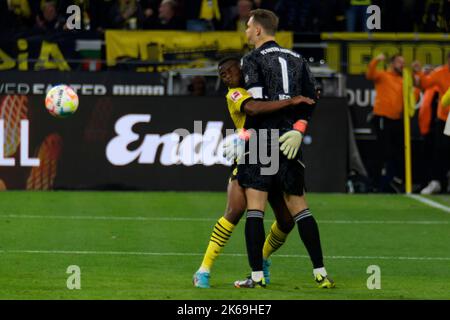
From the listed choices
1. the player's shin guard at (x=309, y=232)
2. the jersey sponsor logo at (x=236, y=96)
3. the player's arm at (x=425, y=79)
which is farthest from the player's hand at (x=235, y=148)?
the player's arm at (x=425, y=79)

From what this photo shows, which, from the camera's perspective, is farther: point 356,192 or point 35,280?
point 356,192

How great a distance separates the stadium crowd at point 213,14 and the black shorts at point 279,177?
1378 centimetres

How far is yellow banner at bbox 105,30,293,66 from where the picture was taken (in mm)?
23516

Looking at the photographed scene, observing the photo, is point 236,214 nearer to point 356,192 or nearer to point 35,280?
point 35,280

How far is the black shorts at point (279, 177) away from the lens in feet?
34.3

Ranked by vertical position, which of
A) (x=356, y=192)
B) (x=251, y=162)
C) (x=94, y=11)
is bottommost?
(x=356, y=192)

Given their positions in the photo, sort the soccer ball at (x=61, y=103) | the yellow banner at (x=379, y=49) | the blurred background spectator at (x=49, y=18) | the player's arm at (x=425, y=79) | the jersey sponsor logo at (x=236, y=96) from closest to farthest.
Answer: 1. the jersey sponsor logo at (x=236, y=96)
2. the soccer ball at (x=61, y=103)
3. the player's arm at (x=425, y=79)
4. the yellow banner at (x=379, y=49)
5. the blurred background spectator at (x=49, y=18)

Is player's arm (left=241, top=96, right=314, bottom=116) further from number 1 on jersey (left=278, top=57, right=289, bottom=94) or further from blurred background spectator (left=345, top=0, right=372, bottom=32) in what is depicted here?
blurred background spectator (left=345, top=0, right=372, bottom=32)

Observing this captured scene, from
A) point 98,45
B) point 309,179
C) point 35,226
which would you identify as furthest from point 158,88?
point 35,226

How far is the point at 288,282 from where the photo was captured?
36.5ft

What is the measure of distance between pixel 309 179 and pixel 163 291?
10.6 m

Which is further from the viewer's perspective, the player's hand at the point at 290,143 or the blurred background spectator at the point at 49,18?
the blurred background spectator at the point at 49,18

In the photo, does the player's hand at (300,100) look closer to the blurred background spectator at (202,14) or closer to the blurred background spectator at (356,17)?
the blurred background spectator at (356,17)

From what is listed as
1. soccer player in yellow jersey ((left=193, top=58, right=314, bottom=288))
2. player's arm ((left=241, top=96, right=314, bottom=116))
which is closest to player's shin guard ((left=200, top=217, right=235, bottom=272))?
soccer player in yellow jersey ((left=193, top=58, right=314, bottom=288))
